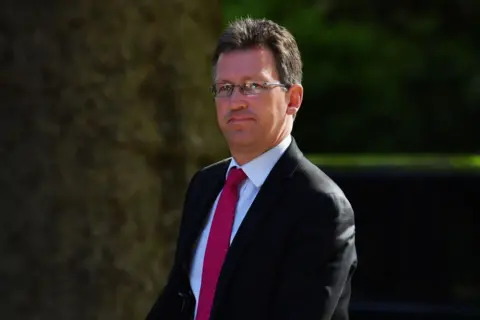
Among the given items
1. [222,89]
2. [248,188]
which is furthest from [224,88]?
[248,188]

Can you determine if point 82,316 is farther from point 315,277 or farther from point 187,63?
point 315,277

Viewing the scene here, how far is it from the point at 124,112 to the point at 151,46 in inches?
11.2

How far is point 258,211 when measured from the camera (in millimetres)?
2721

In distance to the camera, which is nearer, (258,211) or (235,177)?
(258,211)

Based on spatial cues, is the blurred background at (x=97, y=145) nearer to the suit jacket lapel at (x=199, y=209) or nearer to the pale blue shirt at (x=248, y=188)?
the suit jacket lapel at (x=199, y=209)

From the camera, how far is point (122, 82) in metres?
4.09

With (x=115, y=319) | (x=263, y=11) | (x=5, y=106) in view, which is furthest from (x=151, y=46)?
(x=263, y=11)

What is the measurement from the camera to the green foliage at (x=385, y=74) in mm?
8523

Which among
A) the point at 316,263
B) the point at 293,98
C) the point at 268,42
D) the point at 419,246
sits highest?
the point at 268,42

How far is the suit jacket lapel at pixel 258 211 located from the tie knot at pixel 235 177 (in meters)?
0.09

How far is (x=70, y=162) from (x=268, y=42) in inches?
57.6

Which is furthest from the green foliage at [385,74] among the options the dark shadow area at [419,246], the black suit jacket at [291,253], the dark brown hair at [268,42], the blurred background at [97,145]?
the black suit jacket at [291,253]

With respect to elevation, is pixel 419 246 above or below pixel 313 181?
below

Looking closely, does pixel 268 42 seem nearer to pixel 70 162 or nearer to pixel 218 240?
pixel 218 240
